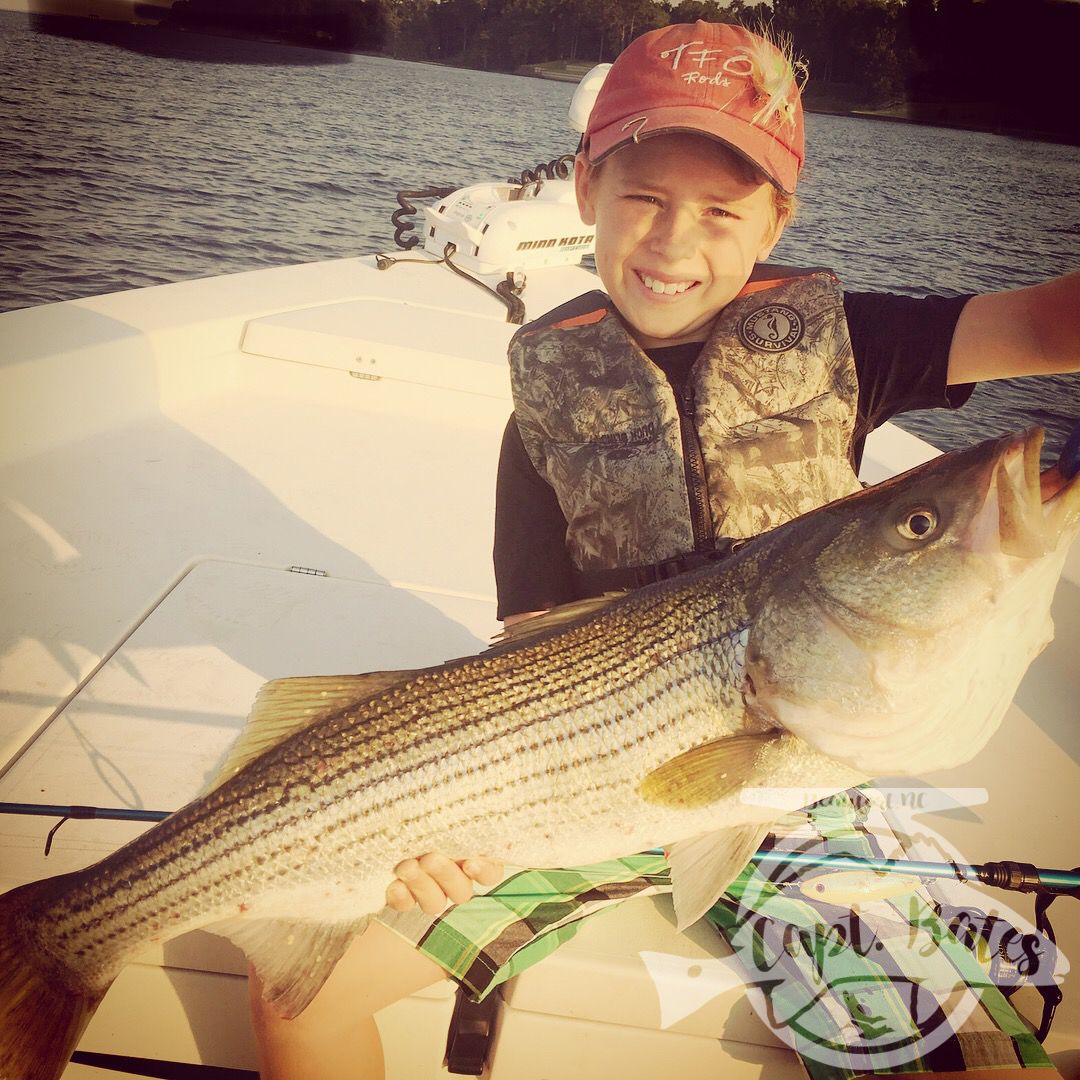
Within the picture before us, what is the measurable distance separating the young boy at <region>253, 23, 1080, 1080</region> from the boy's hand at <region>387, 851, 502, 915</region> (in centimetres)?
53

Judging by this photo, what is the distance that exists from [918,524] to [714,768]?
0.71m

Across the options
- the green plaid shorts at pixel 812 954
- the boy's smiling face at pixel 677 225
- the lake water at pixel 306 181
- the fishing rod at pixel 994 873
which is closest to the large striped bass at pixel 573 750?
the green plaid shorts at pixel 812 954

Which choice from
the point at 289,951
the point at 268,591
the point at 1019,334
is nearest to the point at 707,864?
the point at 289,951

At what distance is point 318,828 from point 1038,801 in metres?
3.02

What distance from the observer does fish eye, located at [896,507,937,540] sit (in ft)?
5.87

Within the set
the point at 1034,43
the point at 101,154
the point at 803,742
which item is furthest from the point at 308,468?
the point at 1034,43

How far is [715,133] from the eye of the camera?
2389mm

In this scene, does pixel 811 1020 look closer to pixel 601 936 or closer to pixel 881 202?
pixel 601 936

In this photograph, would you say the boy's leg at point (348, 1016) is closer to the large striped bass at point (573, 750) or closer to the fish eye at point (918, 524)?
the large striped bass at point (573, 750)

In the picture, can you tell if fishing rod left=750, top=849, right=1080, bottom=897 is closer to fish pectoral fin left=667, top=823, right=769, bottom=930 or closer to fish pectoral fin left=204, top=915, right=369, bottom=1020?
fish pectoral fin left=667, top=823, right=769, bottom=930

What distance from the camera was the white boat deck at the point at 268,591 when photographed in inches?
87.5

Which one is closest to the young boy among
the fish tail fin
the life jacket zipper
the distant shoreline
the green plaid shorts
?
the life jacket zipper

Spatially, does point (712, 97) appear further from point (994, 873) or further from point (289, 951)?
point (289, 951)

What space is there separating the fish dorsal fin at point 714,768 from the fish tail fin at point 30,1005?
157cm
